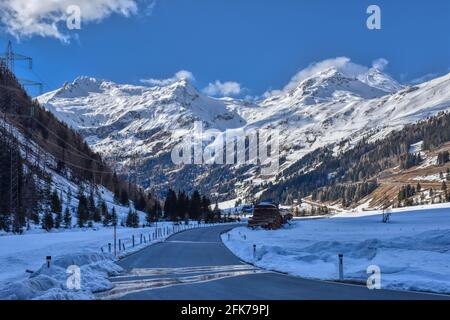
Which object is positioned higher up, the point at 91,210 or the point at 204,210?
the point at 91,210

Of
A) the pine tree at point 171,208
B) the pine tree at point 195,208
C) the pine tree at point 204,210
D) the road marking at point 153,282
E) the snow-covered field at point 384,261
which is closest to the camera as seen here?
the road marking at point 153,282

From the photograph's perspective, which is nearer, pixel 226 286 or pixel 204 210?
pixel 226 286

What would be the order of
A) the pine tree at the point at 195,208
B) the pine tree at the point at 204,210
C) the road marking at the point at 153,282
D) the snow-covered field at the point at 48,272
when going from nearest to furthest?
the snow-covered field at the point at 48,272
the road marking at the point at 153,282
the pine tree at the point at 195,208
the pine tree at the point at 204,210

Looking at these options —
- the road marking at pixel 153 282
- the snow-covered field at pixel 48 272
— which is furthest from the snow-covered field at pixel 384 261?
the snow-covered field at pixel 48 272

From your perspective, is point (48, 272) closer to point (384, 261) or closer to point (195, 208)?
point (384, 261)

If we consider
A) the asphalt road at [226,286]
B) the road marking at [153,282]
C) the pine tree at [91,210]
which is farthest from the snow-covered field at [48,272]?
the pine tree at [91,210]

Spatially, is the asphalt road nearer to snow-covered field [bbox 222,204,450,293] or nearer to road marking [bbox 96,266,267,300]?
road marking [bbox 96,266,267,300]

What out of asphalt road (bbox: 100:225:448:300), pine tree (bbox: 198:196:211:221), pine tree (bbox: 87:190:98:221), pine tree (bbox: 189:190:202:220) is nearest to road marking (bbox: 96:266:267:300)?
asphalt road (bbox: 100:225:448:300)

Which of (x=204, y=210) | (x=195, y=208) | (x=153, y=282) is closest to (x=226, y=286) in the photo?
(x=153, y=282)

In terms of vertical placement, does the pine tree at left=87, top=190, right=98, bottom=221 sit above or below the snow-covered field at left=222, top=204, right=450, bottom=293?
above

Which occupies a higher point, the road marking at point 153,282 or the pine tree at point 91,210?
the pine tree at point 91,210

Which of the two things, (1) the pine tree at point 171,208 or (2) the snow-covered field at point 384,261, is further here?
(1) the pine tree at point 171,208

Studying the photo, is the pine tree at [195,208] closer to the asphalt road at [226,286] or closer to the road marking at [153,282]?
the asphalt road at [226,286]
